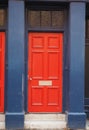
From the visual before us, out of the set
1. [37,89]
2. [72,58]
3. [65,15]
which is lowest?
[37,89]

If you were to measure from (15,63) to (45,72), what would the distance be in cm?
101

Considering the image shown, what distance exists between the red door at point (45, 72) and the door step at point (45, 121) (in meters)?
0.23

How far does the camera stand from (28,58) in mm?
12109

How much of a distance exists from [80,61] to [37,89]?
140cm

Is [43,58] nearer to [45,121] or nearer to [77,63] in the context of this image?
[77,63]

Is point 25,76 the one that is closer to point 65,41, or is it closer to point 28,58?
point 28,58

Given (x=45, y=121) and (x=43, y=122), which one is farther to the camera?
(x=45, y=121)

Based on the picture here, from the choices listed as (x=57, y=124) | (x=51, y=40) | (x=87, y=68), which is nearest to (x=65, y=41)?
(x=51, y=40)

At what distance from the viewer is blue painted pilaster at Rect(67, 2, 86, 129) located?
1168cm

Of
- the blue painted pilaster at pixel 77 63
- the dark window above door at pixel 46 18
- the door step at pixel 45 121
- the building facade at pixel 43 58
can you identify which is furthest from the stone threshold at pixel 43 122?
the dark window above door at pixel 46 18

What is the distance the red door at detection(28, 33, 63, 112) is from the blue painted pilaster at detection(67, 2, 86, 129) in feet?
1.93

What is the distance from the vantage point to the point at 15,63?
11.6 meters

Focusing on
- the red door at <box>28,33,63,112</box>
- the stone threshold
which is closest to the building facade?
the red door at <box>28,33,63,112</box>

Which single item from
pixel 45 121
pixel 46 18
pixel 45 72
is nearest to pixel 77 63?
pixel 45 72
